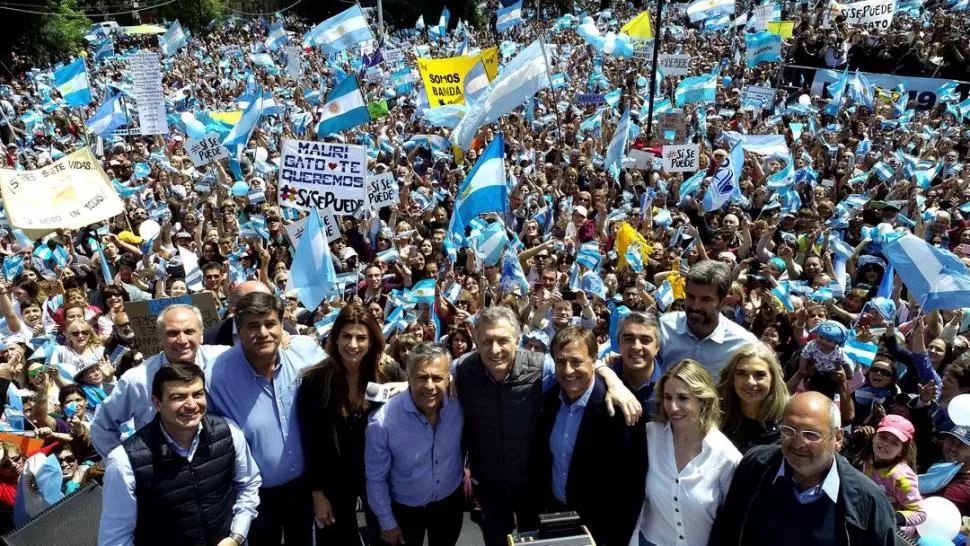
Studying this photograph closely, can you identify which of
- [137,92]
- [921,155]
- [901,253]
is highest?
[137,92]

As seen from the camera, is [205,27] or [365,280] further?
[205,27]

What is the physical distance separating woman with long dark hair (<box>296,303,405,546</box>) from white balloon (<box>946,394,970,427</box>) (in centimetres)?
290

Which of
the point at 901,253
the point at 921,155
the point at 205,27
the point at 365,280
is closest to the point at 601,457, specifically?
the point at 901,253

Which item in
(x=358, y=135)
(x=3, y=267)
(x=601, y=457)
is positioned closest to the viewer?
(x=601, y=457)

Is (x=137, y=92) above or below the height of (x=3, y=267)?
above

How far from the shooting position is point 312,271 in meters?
6.21

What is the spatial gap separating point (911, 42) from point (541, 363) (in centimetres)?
1890

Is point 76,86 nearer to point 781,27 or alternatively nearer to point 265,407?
point 265,407

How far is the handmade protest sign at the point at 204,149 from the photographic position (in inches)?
436

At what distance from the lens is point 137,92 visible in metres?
12.4

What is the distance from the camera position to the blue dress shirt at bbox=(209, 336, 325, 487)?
346 cm

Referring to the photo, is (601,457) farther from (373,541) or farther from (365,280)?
(365,280)

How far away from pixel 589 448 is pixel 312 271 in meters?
3.49

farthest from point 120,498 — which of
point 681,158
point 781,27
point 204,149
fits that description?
point 781,27
